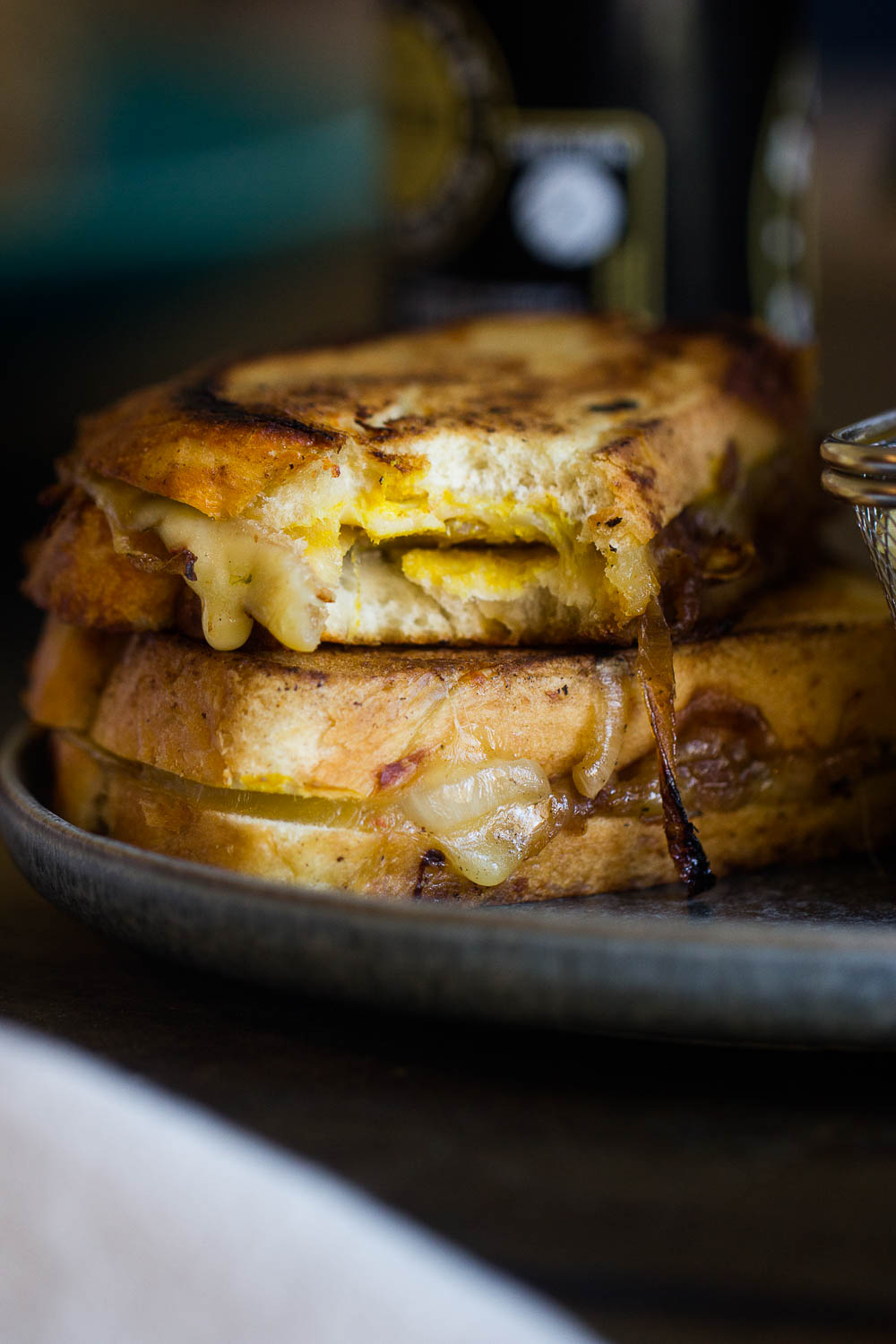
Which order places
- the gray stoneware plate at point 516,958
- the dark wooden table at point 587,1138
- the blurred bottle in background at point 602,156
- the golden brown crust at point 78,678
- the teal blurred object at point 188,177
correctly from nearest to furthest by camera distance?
the dark wooden table at point 587,1138
the gray stoneware plate at point 516,958
the golden brown crust at point 78,678
the blurred bottle in background at point 602,156
the teal blurred object at point 188,177

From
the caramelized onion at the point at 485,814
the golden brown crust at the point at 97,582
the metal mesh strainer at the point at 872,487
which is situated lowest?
the caramelized onion at the point at 485,814

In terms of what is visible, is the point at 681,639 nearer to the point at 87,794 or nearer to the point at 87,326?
the point at 87,794

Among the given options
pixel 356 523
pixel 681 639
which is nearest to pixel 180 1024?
pixel 356 523

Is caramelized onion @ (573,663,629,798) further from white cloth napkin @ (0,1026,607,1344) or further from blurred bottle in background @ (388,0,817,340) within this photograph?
blurred bottle in background @ (388,0,817,340)

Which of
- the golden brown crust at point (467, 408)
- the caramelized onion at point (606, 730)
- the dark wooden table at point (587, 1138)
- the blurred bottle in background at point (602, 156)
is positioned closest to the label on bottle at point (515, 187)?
the blurred bottle in background at point (602, 156)

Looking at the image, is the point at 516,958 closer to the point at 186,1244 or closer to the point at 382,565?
the point at 186,1244

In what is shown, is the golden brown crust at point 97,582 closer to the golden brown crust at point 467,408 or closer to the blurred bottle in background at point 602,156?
the golden brown crust at point 467,408

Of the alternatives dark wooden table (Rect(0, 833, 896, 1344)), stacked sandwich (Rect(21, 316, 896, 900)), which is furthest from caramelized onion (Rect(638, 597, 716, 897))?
dark wooden table (Rect(0, 833, 896, 1344))
